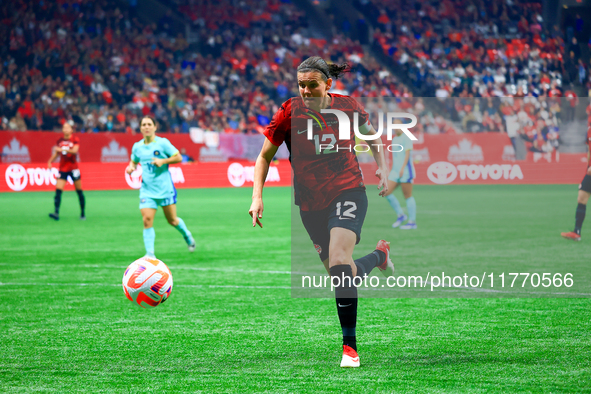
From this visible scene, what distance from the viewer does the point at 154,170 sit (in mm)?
9688

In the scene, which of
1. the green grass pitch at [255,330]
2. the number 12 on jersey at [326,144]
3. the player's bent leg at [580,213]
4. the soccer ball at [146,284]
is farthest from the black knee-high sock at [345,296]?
the player's bent leg at [580,213]

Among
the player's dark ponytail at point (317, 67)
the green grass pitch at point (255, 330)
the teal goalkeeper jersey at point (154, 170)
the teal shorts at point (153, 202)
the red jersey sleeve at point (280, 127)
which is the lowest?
the green grass pitch at point (255, 330)

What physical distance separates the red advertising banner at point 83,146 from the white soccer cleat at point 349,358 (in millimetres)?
21173

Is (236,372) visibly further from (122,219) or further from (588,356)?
(122,219)

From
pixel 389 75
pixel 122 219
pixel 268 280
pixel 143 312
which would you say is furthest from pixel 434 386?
pixel 389 75

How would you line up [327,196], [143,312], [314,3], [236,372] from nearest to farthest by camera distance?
[236,372] < [327,196] < [143,312] < [314,3]

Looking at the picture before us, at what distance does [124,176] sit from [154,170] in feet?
53.0

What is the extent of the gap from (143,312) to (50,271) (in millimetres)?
3024

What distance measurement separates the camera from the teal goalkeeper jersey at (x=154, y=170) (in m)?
9.56

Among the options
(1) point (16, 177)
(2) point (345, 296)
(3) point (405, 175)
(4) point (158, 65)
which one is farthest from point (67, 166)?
(4) point (158, 65)

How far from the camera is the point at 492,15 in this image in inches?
1473

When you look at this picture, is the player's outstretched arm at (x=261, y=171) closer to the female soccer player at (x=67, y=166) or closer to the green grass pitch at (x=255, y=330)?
the green grass pitch at (x=255, y=330)

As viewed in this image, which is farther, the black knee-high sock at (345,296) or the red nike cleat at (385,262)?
the red nike cleat at (385,262)

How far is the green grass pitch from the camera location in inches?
167
